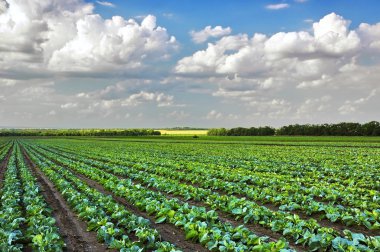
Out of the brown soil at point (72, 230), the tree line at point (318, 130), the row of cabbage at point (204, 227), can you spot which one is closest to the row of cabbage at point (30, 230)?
the brown soil at point (72, 230)

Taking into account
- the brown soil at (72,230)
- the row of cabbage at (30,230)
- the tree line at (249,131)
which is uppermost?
the tree line at (249,131)

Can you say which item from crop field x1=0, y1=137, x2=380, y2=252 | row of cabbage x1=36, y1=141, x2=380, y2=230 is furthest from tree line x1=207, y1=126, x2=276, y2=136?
crop field x1=0, y1=137, x2=380, y2=252

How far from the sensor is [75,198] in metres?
12.3

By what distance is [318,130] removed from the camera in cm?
9350

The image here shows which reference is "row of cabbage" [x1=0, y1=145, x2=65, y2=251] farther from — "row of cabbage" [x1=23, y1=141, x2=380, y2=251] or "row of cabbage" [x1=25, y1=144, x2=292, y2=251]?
"row of cabbage" [x1=23, y1=141, x2=380, y2=251]

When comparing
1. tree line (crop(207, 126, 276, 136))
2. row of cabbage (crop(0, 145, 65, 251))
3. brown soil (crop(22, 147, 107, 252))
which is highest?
tree line (crop(207, 126, 276, 136))

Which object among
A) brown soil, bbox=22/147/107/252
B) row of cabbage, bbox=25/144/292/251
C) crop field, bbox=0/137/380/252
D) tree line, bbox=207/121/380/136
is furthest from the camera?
tree line, bbox=207/121/380/136

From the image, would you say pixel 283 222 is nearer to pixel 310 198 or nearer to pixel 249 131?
pixel 310 198

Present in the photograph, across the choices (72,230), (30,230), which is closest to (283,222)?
(72,230)

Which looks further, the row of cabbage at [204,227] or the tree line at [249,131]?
the tree line at [249,131]

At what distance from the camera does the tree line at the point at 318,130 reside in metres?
86.1

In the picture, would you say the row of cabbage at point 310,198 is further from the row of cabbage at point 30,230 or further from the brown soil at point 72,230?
the row of cabbage at point 30,230

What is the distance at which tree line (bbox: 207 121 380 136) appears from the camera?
86125 mm

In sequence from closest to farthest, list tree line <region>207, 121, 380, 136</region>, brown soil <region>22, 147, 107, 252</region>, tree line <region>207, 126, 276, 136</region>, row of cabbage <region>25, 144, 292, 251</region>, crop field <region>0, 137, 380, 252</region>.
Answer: row of cabbage <region>25, 144, 292, 251</region>
crop field <region>0, 137, 380, 252</region>
brown soil <region>22, 147, 107, 252</region>
tree line <region>207, 121, 380, 136</region>
tree line <region>207, 126, 276, 136</region>
